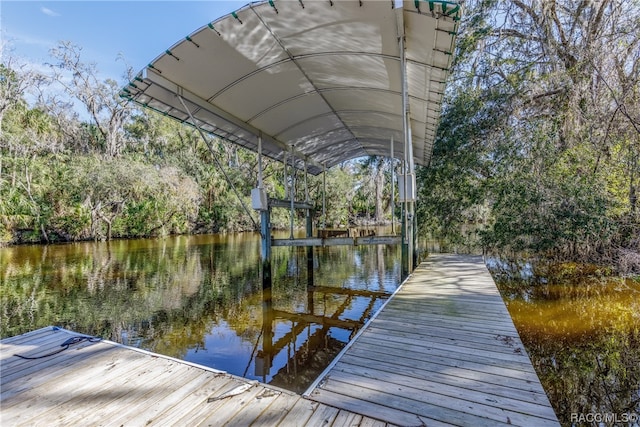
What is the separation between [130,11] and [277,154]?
9336 millimetres

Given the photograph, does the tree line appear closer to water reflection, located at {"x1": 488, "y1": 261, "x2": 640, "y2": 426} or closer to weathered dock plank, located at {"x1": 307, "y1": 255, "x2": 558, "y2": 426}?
water reflection, located at {"x1": 488, "y1": 261, "x2": 640, "y2": 426}

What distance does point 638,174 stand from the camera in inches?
291

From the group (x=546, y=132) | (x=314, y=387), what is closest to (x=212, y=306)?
(x=314, y=387)

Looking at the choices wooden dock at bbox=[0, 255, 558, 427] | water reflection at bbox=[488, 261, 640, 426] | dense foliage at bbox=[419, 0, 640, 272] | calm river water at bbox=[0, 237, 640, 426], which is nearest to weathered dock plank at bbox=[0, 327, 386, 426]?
wooden dock at bbox=[0, 255, 558, 427]

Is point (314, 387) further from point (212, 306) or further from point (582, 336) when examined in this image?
point (212, 306)

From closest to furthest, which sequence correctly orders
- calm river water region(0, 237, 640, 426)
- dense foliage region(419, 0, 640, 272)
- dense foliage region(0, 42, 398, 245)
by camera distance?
calm river water region(0, 237, 640, 426) < dense foliage region(419, 0, 640, 272) < dense foliage region(0, 42, 398, 245)

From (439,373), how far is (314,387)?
0.93 meters

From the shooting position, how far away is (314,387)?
7.14ft

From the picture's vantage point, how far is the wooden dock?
74.0 inches

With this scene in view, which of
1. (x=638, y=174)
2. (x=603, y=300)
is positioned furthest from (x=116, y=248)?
(x=638, y=174)

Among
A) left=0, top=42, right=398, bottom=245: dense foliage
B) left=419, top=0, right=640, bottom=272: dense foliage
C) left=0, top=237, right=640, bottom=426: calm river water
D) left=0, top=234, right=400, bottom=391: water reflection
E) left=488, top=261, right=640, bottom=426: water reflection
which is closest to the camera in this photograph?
left=488, top=261, right=640, bottom=426: water reflection

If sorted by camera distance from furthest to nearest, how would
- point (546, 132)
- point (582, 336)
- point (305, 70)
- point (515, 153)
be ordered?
1. point (515, 153)
2. point (546, 132)
3. point (305, 70)
4. point (582, 336)

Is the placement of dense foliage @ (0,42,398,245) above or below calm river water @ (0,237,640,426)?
above

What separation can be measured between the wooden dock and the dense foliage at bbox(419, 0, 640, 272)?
255 inches
